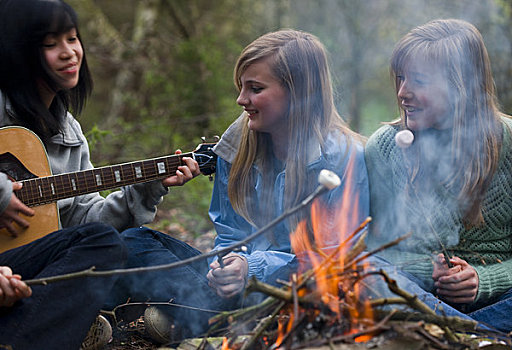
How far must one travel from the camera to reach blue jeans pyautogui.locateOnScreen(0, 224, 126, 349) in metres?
2.39

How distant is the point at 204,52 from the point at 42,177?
567 cm

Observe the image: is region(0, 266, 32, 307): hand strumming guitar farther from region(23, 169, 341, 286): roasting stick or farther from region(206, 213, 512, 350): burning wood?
region(206, 213, 512, 350): burning wood

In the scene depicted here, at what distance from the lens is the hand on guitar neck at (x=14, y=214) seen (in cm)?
294

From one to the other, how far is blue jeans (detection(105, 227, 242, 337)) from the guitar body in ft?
1.39

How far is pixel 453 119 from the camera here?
119 inches

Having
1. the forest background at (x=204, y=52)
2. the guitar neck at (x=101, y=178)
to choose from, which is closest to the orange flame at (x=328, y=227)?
the guitar neck at (x=101, y=178)

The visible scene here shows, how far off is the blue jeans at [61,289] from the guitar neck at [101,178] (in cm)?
52

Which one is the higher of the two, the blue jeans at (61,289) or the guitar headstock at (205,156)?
the guitar headstock at (205,156)

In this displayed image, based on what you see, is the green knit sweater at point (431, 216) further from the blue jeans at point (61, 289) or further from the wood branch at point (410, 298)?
the blue jeans at point (61, 289)

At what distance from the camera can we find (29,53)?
311cm

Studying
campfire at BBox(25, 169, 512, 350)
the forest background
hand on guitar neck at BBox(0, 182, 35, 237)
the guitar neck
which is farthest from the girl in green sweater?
the forest background

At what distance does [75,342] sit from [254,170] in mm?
1350

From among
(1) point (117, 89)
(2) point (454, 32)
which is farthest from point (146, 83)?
(2) point (454, 32)

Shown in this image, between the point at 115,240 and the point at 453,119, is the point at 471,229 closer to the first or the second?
the point at 453,119
